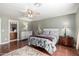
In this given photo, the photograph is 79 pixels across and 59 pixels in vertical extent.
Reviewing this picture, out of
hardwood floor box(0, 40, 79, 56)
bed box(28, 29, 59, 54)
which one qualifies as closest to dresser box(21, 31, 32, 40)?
bed box(28, 29, 59, 54)

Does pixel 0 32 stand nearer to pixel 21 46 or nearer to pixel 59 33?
pixel 21 46

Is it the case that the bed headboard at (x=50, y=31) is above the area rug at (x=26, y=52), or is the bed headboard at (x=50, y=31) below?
above

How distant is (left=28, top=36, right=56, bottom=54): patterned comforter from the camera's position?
1.79 metres

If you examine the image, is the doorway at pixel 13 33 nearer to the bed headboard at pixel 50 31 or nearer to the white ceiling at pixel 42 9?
the white ceiling at pixel 42 9

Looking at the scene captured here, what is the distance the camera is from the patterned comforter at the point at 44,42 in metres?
1.79

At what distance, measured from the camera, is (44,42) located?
6.16ft

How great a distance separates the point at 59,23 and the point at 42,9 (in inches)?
19.9

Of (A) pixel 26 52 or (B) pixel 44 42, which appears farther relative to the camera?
(B) pixel 44 42

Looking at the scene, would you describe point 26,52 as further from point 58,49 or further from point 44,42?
point 58,49

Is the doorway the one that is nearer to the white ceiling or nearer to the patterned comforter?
the white ceiling

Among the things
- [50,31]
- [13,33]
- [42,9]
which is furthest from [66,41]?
[13,33]

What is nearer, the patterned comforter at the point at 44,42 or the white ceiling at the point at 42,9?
the white ceiling at the point at 42,9

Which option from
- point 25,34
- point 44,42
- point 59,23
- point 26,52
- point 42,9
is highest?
point 42,9

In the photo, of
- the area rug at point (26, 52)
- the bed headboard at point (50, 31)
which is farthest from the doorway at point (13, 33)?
the bed headboard at point (50, 31)
